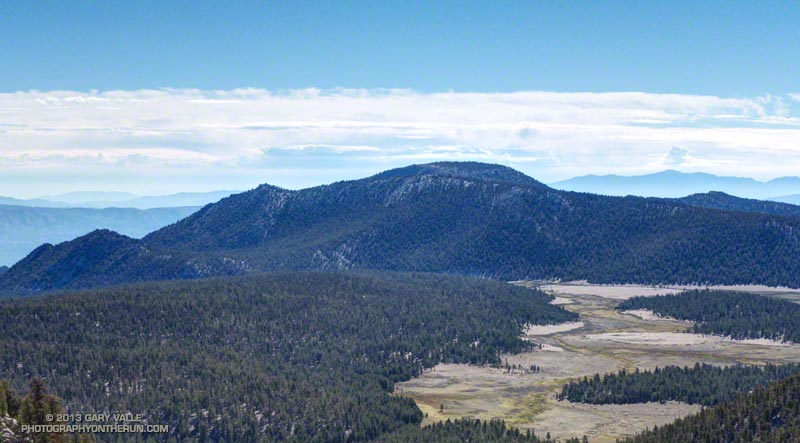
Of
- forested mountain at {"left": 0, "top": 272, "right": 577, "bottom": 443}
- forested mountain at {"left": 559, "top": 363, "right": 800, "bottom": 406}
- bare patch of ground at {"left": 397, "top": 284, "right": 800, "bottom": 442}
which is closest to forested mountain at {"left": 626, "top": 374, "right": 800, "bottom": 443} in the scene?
bare patch of ground at {"left": 397, "top": 284, "right": 800, "bottom": 442}

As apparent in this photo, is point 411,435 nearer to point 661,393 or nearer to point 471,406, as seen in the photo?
point 471,406

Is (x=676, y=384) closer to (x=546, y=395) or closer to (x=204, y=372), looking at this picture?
(x=546, y=395)

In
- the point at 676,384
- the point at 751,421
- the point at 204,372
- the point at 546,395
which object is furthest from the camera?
the point at 546,395

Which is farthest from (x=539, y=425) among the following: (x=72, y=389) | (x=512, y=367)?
(x=72, y=389)

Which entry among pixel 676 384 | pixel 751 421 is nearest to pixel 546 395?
pixel 676 384

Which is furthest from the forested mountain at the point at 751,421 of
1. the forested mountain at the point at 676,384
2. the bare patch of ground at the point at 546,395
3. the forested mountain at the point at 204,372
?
the forested mountain at the point at 676,384

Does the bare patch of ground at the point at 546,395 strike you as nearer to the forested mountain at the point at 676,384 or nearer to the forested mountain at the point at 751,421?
the forested mountain at the point at 676,384
